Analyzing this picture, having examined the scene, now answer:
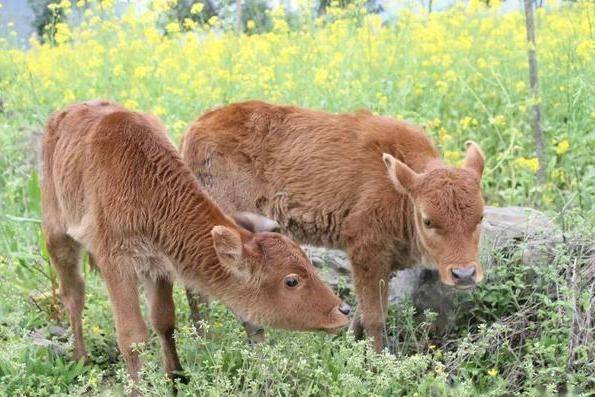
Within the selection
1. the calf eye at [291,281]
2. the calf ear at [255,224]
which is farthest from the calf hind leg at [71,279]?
the calf eye at [291,281]

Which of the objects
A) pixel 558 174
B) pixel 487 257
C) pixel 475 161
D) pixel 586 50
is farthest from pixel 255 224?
pixel 586 50

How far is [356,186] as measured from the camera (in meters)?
6.47

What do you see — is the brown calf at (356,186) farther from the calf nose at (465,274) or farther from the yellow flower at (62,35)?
the yellow flower at (62,35)

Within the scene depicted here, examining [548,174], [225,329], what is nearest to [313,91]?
[548,174]

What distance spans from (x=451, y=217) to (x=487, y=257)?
0.99 metres

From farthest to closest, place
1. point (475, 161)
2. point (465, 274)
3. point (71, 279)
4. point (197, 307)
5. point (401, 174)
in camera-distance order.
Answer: point (197, 307)
point (71, 279)
point (475, 161)
point (401, 174)
point (465, 274)

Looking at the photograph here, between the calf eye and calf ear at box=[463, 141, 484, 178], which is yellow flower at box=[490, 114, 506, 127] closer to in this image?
calf ear at box=[463, 141, 484, 178]

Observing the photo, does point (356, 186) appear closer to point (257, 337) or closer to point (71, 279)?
point (257, 337)

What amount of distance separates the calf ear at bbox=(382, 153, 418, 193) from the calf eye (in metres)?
1.08

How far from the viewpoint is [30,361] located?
5.95 metres

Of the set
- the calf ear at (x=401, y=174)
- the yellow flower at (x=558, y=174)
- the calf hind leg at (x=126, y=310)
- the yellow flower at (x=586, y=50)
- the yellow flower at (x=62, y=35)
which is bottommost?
the yellow flower at (x=558, y=174)

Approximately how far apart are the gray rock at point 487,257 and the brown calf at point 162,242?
4.63 feet

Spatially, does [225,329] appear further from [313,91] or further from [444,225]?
[313,91]

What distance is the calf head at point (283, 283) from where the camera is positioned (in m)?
5.23
